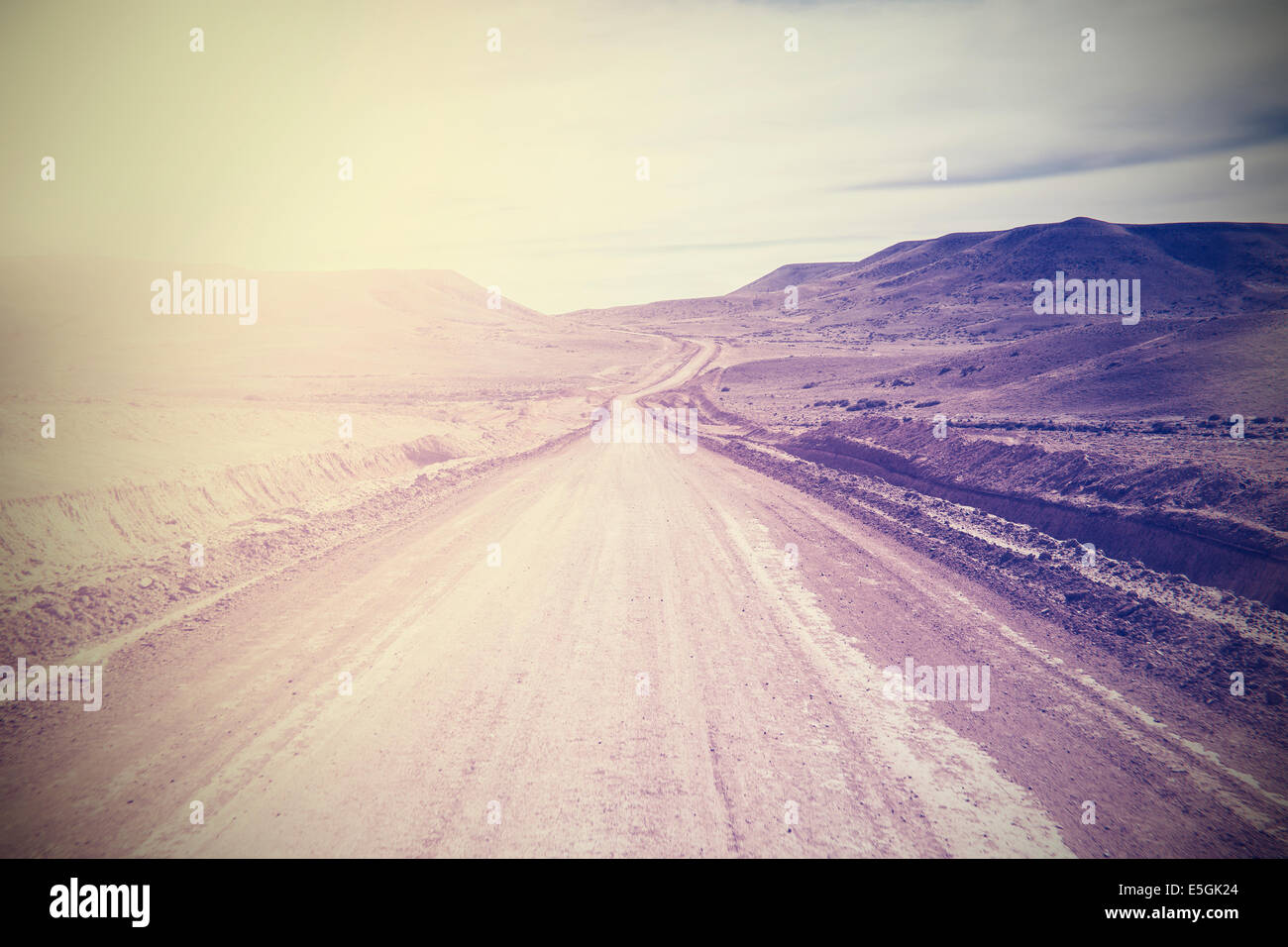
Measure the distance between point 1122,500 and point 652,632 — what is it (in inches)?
352

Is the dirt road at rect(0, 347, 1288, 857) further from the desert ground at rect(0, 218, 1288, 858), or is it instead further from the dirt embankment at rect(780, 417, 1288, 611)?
the dirt embankment at rect(780, 417, 1288, 611)

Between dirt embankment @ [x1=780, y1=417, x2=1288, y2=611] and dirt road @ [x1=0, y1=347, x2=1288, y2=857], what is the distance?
3.06m

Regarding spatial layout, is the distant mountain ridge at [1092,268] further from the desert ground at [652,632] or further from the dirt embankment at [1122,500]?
the desert ground at [652,632]

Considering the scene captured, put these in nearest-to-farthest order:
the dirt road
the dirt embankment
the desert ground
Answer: the dirt road < the desert ground < the dirt embankment

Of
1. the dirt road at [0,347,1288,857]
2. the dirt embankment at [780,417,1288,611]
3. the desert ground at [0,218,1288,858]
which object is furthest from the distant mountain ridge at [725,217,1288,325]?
the dirt road at [0,347,1288,857]

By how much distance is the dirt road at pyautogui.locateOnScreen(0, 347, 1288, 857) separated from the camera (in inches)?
156

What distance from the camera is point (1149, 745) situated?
502 cm

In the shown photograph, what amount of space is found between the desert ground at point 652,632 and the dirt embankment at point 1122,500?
0.07 m

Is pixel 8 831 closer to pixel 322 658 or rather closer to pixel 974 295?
pixel 322 658

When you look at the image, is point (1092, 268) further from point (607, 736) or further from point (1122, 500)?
point (607, 736)

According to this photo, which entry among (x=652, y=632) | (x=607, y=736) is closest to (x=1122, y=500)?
(x=652, y=632)
